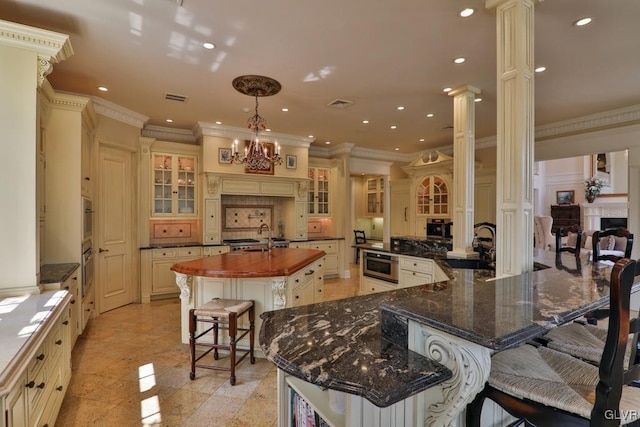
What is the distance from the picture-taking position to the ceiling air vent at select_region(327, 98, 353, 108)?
4.16 metres

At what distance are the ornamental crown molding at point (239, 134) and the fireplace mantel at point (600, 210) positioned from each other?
8.72 m

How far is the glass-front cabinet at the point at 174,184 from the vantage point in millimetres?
5207

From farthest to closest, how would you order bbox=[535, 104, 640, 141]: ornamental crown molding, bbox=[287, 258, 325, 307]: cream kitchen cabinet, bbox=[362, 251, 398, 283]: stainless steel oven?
1. bbox=[535, 104, 640, 141]: ornamental crown molding
2. bbox=[362, 251, 398, 283]: stainless steel oven
3. bbox=[287, 258, 325, 307]: cream kitchen cabinet

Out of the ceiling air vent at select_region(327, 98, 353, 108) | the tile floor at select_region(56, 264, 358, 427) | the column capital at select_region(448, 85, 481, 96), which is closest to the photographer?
the tile floor at select_region(56, 264, 358, 427)

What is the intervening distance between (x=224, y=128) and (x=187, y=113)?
77 centimetres

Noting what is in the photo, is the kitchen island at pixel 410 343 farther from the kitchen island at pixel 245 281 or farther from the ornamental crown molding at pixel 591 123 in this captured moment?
the ornamental crown molding at pixel 591 123

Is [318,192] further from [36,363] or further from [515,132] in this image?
[36,363]

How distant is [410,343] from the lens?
1089 mm

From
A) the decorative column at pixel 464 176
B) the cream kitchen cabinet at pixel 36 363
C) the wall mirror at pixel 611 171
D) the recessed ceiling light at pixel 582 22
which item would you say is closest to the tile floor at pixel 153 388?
the cream kitchen cabinet at pixel 36 363

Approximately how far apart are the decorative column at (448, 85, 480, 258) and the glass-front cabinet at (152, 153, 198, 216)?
14.0ft

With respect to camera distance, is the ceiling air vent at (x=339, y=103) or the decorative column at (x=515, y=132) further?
the ceiling air vent at (x=339, y=103)

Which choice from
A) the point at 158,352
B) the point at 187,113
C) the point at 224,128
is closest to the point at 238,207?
the point at 224,128

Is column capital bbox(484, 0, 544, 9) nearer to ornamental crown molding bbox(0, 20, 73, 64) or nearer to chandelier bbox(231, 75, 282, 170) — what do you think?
chandelier bbox(231, 75, 282, 170)

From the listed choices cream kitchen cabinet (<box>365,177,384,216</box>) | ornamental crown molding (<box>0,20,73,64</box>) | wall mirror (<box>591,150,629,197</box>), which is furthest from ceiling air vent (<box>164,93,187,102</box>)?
wall mirror (<box>591,150,629,197</box>)
